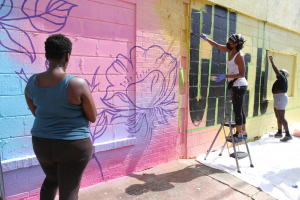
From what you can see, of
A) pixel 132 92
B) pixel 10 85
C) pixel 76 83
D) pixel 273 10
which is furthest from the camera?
pixel 273 10

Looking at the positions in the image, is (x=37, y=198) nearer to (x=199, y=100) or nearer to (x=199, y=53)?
→ (x=199, y=100)

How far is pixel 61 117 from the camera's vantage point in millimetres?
1688

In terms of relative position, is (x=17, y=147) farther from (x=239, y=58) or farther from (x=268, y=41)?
(x=268, y=41)

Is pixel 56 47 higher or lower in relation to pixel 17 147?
higher

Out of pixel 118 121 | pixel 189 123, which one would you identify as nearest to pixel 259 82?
pixel 189 123

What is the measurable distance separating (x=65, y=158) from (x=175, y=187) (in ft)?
6.33

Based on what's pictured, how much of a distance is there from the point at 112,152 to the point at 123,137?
27 centimetres

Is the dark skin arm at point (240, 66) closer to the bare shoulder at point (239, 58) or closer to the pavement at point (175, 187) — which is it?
the bare shoulder at point (239, 58)

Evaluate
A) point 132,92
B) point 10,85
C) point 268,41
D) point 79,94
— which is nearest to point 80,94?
point 79,94

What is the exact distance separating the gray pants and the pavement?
1.17 m

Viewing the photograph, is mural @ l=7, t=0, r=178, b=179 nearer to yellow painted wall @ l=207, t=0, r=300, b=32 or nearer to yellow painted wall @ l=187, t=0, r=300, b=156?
yellow painted wall @ l=187, t=0, r=300, b=156

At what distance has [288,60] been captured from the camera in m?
7.14

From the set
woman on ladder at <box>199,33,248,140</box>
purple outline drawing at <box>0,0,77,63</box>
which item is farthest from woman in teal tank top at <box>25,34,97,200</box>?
woman on ladder at <box>199,33,248,140</box>

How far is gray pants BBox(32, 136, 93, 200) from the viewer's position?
5.48 feet
